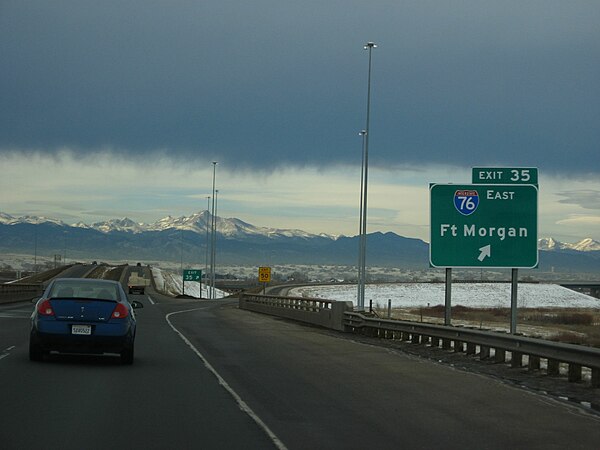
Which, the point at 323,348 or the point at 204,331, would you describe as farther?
the point at 204,331

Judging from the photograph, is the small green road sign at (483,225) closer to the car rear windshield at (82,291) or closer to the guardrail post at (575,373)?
the guardrail post at (575,373)

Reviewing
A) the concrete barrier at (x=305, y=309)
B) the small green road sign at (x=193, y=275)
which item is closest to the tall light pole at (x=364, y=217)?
the concrete barrier at (x=305, y=309)

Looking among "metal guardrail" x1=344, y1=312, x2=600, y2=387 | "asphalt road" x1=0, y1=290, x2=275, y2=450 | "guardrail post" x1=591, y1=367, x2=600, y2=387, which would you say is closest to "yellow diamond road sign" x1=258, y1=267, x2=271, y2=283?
"metal guardrail" x1=344, y1=312, x2=600, y2=387

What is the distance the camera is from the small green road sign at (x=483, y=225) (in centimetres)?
2561

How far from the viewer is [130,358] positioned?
18344 millimetres

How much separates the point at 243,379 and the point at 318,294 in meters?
83.3

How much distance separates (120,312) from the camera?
1777 centimetres

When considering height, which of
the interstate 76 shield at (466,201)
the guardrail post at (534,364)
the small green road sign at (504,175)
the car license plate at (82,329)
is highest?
the small green road sign at (504,175)

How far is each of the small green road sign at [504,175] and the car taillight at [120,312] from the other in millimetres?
11861

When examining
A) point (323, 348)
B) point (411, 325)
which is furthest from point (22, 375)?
point (411, 325)

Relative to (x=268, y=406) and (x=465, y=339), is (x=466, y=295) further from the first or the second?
(x=268, y=406)

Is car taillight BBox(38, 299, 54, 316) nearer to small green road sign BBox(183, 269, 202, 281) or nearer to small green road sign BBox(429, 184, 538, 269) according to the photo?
small green road sign BBox(429, 184, 538, 269)

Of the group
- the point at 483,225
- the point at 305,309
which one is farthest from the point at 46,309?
the point at 305,309

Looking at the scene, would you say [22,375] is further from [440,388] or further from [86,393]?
[440,388]
